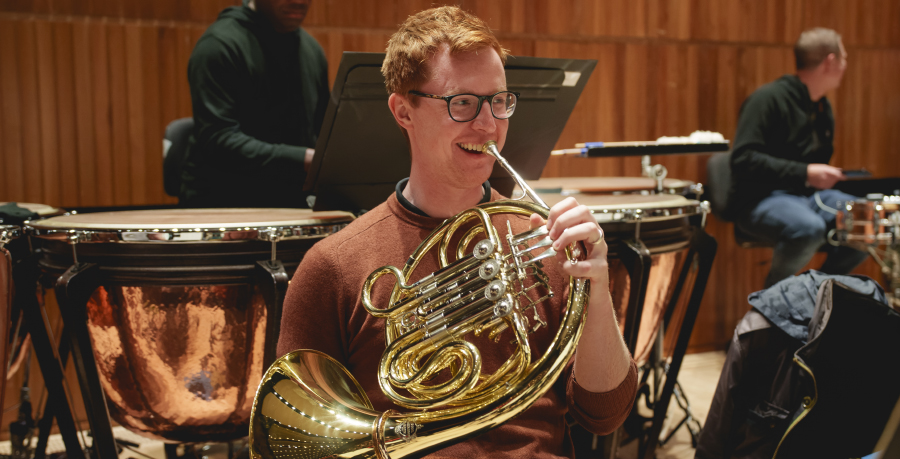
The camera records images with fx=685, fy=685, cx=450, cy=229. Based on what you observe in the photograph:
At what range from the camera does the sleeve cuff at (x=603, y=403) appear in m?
1.10

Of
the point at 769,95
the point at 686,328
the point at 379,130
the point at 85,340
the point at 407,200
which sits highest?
the point at 769,95

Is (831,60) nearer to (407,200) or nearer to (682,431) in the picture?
(682,431)

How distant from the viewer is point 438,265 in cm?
118

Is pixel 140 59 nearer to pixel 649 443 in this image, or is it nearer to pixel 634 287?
pixel 634 287

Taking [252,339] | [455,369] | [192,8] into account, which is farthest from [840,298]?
[192,8]

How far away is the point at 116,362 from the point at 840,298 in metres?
1.70

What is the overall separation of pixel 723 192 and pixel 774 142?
14.4 inches

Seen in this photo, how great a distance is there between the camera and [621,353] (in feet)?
3.58

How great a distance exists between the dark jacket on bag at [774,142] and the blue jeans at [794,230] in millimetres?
73

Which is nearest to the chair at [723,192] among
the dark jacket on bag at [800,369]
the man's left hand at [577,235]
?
the dark jacket on bag at [800,369]

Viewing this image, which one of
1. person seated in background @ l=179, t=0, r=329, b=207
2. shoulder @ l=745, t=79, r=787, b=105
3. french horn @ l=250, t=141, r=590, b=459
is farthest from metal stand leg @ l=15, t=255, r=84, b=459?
shoulder @ l=745, t=79, r=787, b=105

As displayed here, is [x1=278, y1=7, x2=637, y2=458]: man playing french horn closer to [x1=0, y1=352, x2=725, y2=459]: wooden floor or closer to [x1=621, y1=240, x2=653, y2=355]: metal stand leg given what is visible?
[x1=621, y1=240, x2=653, y2=355]: metal stand leg

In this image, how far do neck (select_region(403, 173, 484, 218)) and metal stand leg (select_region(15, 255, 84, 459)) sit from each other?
113 centimetres

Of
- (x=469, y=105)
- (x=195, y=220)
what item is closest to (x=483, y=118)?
(x=469, y=105)
